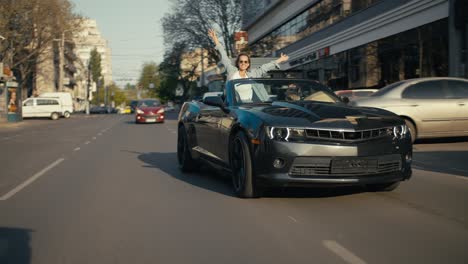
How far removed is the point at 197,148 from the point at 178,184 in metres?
0.65

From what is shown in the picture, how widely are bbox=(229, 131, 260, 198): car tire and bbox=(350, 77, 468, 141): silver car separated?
19.9 ft

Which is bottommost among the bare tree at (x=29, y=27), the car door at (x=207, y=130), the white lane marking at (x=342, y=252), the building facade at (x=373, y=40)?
the white lane marking at (x=342, y=252)

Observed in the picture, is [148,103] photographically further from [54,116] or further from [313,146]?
[313,146]

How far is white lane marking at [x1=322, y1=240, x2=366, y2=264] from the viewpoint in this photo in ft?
13.2

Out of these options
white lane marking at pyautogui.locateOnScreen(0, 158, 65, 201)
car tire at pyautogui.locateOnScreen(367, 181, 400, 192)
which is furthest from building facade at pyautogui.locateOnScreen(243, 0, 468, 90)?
white lane marking at pyautogui.locateOnScreen(0, 158, 65, 201)

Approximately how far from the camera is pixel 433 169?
29.9 feet

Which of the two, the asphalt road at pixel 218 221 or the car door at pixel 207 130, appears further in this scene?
the car door at pixel 207 130

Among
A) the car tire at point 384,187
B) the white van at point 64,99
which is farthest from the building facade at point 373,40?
the white van at point 64,99

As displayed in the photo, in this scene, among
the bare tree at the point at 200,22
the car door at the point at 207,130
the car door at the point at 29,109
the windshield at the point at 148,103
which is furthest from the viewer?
the bare tree at the point at 200,22

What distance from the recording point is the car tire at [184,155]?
896 centimetres

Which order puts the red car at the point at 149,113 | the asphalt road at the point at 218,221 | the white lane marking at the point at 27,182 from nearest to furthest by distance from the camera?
the asphalt road at the point at 218,221 → the white lane marking at the point at 27,182 → the red car at the point at 149,113

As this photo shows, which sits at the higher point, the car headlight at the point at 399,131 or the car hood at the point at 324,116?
the car hood at the point at 324,116

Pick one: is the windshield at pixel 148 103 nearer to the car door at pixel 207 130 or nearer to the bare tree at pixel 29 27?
the bare tree at pixel 29 27

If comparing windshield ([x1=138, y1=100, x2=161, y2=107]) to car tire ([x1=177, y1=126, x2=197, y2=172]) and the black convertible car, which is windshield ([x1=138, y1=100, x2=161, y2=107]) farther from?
the black convertible car
